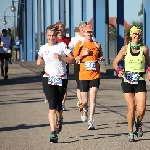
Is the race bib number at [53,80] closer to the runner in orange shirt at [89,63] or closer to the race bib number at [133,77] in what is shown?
the race bib number at [133,77]

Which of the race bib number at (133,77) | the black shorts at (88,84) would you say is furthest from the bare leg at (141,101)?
the black shorts at (88,84)

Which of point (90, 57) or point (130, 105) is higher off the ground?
point (90, 57)

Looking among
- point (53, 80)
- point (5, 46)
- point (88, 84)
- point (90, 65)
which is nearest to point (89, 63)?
point (90, 65)

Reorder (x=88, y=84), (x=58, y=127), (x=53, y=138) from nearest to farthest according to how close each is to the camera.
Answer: (x=53, y=138) < (x=58, y=127) < (x=88, y=84)

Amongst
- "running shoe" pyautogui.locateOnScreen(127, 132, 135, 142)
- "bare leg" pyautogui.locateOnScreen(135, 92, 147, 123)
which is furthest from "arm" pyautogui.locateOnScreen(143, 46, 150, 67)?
"running shoe" pyautogui.locateOnScreen(127, 132, 135, 142)

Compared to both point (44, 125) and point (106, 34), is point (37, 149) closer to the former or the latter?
point (44, 125)

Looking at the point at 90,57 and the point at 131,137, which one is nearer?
the point at 131,137

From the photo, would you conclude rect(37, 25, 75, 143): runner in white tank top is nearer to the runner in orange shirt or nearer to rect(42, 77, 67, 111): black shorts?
rect(42, 77, 67, 111): black shorts

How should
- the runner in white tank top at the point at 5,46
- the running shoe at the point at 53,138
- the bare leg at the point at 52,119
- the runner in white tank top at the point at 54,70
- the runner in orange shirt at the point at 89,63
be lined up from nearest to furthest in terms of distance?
1. the running shoe at the point at 53,138
2. the bare leg at the point at 52,119
3. the runner in white tank top at the point at 54,70
4. the runner in orange shirt at the point at 89,63
5. the runner in white tank top at the point at 5,46

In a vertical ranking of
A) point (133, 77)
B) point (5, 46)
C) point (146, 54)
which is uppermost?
point (146, 54)

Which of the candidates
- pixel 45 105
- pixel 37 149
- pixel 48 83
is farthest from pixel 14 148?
pixel 45 105

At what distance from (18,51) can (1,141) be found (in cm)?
6228

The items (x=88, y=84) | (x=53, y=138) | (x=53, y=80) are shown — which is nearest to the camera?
(x=53, y=138)

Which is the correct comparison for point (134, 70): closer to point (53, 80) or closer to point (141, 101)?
point (141, 101)
